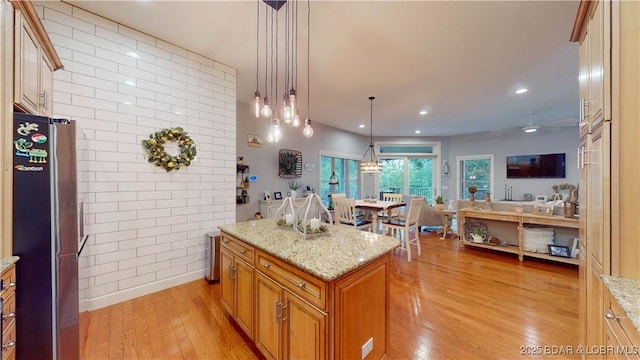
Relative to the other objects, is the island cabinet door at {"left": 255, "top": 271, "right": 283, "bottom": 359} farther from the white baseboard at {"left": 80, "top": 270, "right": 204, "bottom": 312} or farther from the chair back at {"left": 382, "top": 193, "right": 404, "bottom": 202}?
the chair back at {"left": 382, "top": 193, "right": 404, "bottom": 202}

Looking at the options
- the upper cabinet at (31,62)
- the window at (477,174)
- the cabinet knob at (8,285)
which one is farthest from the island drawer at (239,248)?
the window at (477,174)

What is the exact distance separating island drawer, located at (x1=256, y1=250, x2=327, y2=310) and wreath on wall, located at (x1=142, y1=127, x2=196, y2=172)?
1.77 m

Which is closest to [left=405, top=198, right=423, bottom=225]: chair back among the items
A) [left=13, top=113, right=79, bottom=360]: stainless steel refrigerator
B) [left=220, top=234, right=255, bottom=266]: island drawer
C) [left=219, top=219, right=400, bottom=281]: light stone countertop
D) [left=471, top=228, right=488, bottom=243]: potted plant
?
[left=471, top=228, right=488, bottom=243]: potted plant

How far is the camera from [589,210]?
1.37 meters

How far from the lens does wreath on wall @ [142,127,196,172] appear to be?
8.48 ft

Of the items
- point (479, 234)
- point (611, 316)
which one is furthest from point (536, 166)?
point (611, 316)

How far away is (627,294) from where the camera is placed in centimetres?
95

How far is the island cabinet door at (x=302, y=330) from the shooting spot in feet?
4.06

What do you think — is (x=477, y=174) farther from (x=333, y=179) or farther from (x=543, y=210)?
(x=333, y=179)

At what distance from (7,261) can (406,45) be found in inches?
138

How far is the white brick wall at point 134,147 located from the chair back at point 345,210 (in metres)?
2.07

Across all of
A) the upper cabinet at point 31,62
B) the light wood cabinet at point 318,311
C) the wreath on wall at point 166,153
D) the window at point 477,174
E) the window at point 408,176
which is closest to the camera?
the light wood cabinet at point 318,311

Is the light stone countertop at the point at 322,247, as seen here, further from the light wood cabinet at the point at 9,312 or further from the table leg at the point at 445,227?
the table leg at the point at 445,227

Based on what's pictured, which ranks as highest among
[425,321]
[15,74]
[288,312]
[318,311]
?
[15,74]
